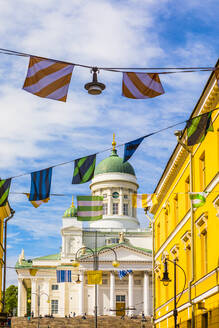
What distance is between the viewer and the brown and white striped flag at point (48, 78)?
51.3ft

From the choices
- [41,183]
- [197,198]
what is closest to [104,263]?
[197,198]

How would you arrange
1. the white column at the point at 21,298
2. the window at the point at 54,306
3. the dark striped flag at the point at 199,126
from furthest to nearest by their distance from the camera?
the white column at the point at 21,298 → the window at the point at 54,306 → the dark striped flag at the point at 199,126

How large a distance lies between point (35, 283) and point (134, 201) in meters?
79.8

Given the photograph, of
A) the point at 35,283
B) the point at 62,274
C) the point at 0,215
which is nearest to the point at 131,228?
the point at 35,283

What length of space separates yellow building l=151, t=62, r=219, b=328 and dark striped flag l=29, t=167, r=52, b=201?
5.81 metres

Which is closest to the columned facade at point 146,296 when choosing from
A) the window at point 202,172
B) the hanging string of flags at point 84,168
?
the window at point 202,172

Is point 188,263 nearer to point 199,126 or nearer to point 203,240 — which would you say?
point 203,240

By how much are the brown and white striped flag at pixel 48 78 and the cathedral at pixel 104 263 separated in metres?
87.0

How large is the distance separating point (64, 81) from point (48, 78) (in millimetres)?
391

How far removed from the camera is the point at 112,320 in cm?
8312

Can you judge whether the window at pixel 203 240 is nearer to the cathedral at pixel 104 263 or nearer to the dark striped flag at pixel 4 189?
the dark striped flag at pixel 4 189

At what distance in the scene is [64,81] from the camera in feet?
52.0

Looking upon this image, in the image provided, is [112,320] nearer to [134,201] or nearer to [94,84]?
[134,201]

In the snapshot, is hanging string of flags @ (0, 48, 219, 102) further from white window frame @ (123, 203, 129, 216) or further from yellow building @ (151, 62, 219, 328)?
white window frame @ (123, 203, 129, 216)
